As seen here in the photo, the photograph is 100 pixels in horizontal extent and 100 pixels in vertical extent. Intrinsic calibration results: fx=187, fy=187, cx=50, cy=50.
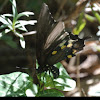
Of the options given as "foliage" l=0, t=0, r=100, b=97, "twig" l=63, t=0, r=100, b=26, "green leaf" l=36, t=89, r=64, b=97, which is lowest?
"green leaf" l=36, t=89, r=64, b=97

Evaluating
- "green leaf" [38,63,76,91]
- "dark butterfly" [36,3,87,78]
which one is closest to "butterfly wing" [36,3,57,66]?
"dark butterfly" [36,3,87,78]

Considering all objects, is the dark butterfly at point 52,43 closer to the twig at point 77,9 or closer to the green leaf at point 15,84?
the green leaf at point 15,84

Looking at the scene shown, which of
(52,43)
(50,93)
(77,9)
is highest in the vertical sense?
(77,9)

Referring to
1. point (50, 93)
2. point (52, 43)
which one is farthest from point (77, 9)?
point (50, 93)

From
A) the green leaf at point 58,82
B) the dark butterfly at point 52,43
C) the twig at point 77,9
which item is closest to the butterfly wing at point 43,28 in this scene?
the dark butterfly at point 52,43

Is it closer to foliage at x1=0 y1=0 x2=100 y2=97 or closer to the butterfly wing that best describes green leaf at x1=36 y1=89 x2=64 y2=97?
foliage at x1=0 y1=0 x2=100 y2=97

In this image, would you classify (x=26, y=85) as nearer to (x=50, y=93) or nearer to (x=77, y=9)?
(x=50, y=93)
